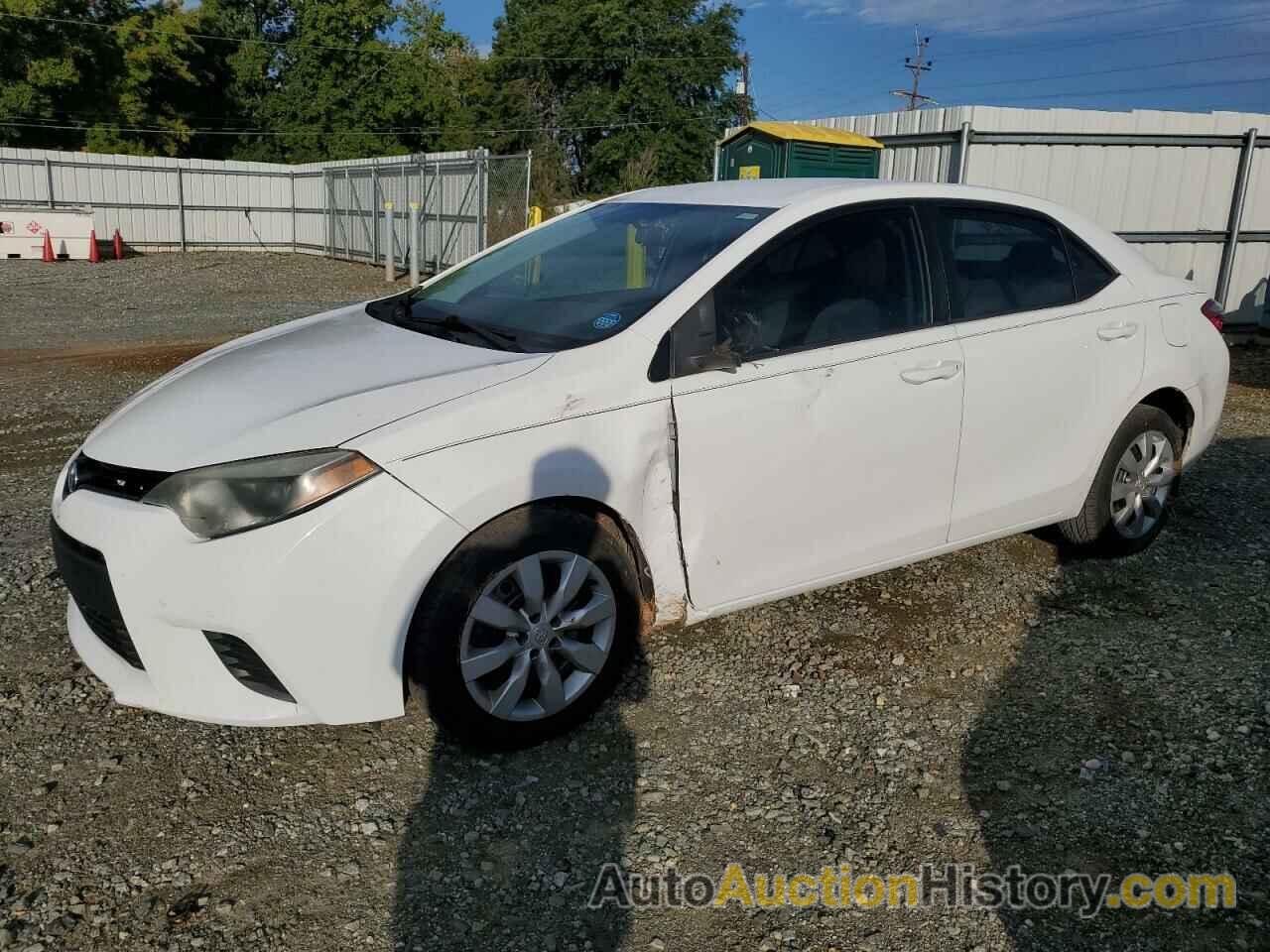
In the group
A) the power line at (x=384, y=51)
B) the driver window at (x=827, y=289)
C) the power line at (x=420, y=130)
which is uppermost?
the power line at (x=384, y=51)

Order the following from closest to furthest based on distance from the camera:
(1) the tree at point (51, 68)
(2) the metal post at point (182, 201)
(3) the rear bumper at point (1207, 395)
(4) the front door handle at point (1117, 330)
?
(4) the front door handle at point (1117, 330), (3) the rear bumper at point (1207, 395), (2) the metal post at point (182, 201), (1) the tree at point (51, 68)

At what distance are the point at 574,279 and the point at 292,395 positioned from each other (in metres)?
1.22

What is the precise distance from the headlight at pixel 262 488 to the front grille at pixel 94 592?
31 cm

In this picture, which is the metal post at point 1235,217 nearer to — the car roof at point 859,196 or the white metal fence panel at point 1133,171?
the white metal fence panel at point 1133,171

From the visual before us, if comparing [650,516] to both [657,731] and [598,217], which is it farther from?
[598,217]

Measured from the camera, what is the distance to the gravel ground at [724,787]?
8.27ft

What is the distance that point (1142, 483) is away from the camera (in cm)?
461

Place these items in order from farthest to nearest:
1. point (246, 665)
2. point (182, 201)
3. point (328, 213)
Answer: point (182, 201)
point (328, 213)
point (246, 665)

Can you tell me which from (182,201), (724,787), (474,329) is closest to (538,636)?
(724,787)

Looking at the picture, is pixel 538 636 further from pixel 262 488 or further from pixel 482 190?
pixel 482 190

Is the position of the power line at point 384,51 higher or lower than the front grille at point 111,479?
higher

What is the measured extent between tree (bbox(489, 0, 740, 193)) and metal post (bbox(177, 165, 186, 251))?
77.2 ft

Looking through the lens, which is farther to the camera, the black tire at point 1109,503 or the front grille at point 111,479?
the black tire at point 1109,503

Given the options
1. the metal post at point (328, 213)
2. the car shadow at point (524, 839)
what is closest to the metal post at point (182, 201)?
the metal post at point (328, 213)
